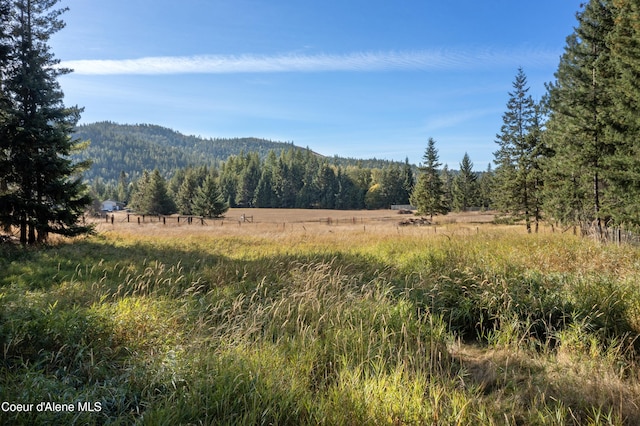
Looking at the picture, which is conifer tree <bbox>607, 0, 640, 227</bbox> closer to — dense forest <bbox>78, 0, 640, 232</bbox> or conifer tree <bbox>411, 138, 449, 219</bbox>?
dense forest <bbox>78, 0, 640, 232</bbox>

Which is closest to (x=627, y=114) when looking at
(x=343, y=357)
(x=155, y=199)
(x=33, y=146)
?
(x=343, y=357)

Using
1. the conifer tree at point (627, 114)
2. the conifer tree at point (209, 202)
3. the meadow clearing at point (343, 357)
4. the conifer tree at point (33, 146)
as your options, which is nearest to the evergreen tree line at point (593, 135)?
the conifer tree at point (627, 114)

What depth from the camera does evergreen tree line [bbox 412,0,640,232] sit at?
13445 mm

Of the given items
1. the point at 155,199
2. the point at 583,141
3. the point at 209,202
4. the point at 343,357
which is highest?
the point at 583,141

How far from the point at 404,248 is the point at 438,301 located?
590cm

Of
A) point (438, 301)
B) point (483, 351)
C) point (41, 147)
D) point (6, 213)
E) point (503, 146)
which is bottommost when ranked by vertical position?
point (483, 351)

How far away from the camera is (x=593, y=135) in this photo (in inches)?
690

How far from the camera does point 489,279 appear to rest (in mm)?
5750

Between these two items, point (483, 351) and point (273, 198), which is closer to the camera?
point (483, 351)

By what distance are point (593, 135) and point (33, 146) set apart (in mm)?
26426

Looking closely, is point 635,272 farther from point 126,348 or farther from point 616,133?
point 616,133

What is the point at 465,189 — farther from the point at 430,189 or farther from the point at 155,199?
the point at 155,199

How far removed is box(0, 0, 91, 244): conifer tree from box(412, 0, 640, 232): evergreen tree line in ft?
72.2

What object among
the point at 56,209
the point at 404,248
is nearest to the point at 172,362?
the point at 404,248
